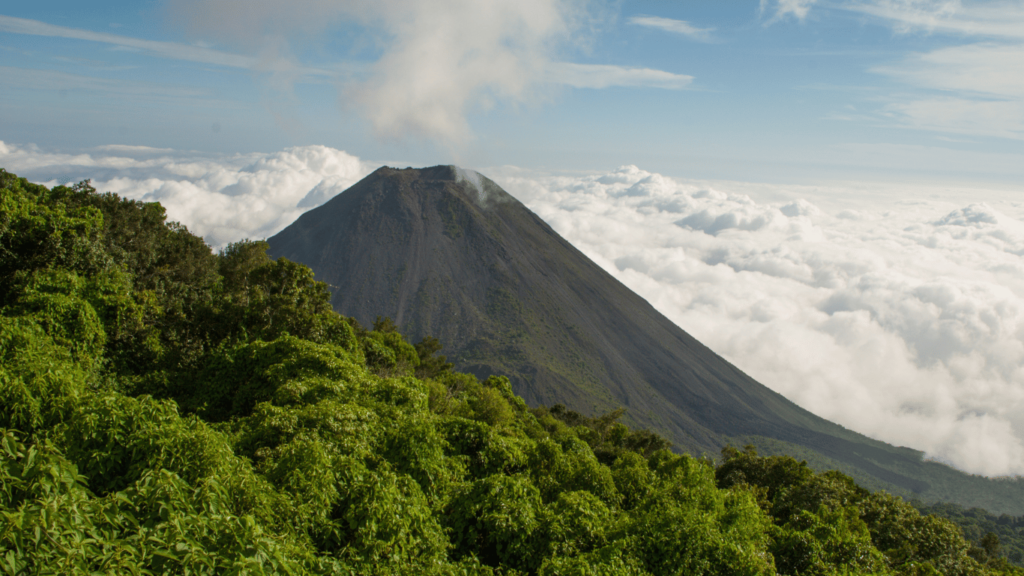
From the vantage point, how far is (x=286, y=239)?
147m

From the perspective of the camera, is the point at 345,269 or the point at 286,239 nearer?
the point at 345,269

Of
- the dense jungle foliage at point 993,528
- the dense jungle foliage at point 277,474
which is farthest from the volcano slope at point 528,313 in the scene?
the dense jungle foliage at point 277,474

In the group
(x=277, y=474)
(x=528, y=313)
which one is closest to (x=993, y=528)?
(x=528, y=313)

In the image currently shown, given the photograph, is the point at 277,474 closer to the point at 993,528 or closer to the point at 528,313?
the point at 528,313

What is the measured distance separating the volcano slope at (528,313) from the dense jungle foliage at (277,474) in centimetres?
7688

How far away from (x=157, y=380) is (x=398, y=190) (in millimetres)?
137549

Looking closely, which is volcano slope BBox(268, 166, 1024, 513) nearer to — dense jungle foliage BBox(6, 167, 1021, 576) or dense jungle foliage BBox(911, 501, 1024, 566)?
dense jungle foliage BBox(911, 501, 1024, 566)

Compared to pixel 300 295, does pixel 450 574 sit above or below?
below

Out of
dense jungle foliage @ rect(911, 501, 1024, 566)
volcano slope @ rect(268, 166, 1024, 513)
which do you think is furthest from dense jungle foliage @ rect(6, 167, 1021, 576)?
dense jungle foliage @ rect(911, 501, 1024, 566)

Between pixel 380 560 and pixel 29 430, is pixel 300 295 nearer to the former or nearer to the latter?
pixel 29 430

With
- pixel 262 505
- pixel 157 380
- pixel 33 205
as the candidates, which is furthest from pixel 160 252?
pixel 262 505

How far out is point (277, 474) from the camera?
10.3m

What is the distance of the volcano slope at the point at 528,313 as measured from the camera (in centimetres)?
11075

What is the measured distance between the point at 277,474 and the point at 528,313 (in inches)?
4483
